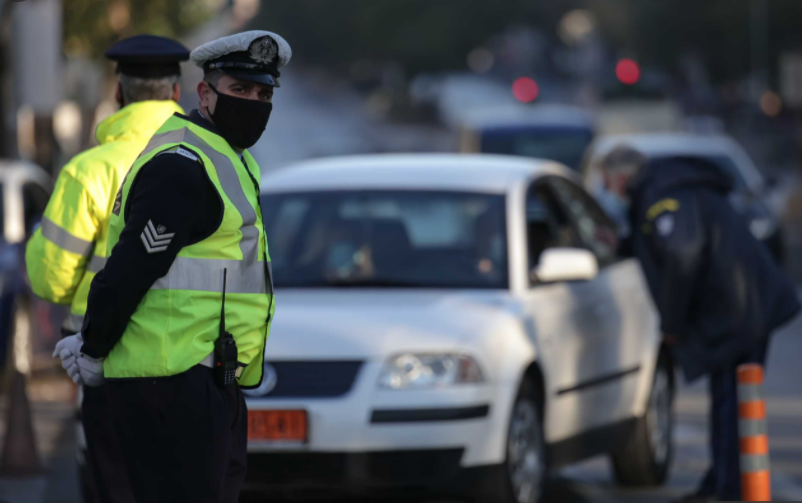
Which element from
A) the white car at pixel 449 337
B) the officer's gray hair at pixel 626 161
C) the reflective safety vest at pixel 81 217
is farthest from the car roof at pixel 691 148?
the reflective safety vest at pixel 81 217

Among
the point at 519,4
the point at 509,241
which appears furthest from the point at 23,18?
the point at 519,4

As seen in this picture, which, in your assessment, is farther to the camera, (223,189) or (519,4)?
(519,4)

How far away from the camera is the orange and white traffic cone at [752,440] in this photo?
19.5 ft

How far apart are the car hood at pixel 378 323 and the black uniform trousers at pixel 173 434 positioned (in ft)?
8.07

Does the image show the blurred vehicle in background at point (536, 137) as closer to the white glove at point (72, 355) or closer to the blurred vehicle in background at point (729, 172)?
the blurred vehicle in background at point (729, 172)

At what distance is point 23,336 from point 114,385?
741cm

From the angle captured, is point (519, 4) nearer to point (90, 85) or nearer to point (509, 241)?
point (90, 85)

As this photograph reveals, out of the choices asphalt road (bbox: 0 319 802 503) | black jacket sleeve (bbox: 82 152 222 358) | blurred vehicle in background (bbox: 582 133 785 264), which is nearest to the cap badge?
black jacket sleeve (bbox: 82 152 222 358)

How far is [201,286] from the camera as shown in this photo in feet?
12.4

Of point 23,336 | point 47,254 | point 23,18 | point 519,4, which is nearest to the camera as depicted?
point 47,254

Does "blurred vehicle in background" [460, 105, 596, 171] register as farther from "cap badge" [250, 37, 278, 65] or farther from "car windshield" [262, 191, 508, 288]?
"cap badge" [250, 37, 278, 65]

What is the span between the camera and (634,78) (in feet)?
111

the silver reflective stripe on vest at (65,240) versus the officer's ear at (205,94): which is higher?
the officer's ear at (205,94)

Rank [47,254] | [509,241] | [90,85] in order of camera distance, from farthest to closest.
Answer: [90,85]
[509,241]
[47,254]
